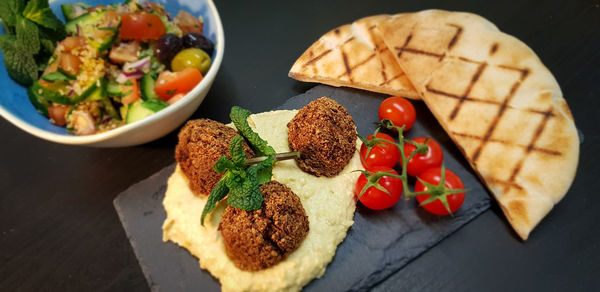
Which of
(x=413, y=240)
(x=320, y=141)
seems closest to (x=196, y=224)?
(x=320, y=141)

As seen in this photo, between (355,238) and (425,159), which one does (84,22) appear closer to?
(355,238)

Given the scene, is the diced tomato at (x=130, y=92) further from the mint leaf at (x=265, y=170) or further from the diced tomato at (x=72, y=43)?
the mint leaf at (x=265, y=170)

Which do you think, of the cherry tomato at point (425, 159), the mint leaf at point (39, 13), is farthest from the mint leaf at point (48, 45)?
the cherry tomato at point (425, 159)

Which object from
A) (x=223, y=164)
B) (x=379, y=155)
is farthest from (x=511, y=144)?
(x=223, y=164)

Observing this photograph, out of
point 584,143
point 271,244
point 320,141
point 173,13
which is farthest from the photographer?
point 173,13

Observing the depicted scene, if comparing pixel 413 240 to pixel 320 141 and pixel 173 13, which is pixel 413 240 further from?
pixel 173 13

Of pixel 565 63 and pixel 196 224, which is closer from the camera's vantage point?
pixel 196 224
